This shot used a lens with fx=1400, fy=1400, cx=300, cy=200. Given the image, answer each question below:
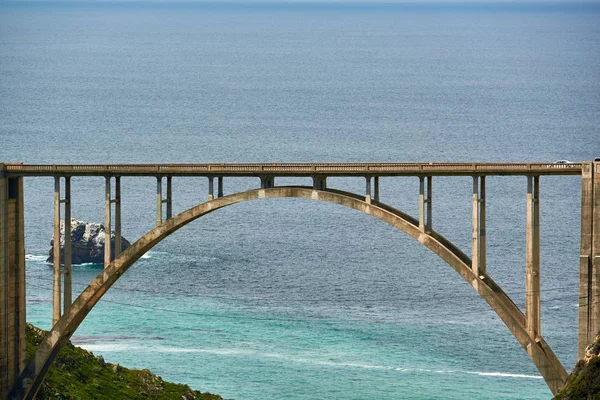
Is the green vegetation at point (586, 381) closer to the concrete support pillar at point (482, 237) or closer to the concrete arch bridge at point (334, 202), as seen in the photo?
the concrete arch bridge at point (334, 202)

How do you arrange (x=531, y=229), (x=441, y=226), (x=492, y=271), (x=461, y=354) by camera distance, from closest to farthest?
1. (x=531, y=229)
2. (x=461, y=354)
3. (x=492, y=271)
4. (x=441, y=226)

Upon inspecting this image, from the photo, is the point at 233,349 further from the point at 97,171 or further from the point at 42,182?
the point at 42,182

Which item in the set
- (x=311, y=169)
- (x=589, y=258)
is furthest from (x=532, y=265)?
(x=311, y=169)

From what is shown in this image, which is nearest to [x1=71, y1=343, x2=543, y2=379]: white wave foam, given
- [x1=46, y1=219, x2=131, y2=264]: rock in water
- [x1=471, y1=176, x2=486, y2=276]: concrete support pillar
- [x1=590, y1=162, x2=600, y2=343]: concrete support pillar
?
[x1=46, y1=219, x2=131, y2=264]: rock in water

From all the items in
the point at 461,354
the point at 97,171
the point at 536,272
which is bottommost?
the point at 461,354

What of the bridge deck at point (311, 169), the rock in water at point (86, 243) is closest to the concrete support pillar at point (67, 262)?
the bridge deck at point (311, 169)

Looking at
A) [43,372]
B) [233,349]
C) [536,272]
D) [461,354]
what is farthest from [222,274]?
[536,272]

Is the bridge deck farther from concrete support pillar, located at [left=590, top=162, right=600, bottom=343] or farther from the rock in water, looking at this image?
the rock in water
